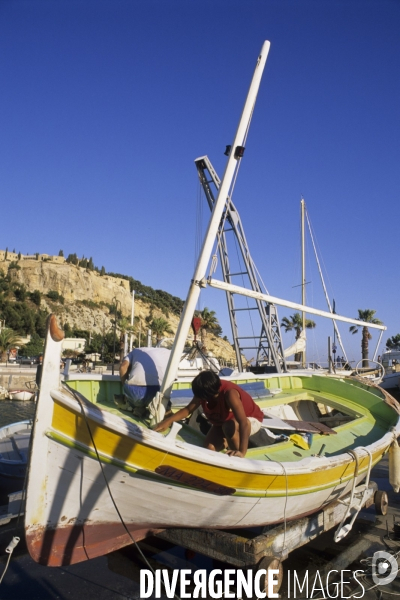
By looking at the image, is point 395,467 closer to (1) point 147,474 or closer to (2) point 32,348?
(1) point 147,474

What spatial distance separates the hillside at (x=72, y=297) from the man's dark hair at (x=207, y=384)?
78.9m

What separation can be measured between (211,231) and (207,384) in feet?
5.89

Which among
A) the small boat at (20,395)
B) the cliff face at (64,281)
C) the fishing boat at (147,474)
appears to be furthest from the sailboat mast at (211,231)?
the cliff face at (64,281)

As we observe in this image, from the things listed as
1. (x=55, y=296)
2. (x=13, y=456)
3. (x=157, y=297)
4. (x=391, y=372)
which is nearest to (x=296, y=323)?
(x=391, y=372)

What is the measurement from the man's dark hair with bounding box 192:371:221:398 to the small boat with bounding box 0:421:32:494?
16.7 feet

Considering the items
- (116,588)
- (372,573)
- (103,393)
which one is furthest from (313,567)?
(103,393)

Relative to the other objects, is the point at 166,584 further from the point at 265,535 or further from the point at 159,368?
the point at 159,368

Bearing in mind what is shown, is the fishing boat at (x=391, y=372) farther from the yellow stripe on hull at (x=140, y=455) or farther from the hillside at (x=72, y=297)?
the hillside at (x=72, y=297)

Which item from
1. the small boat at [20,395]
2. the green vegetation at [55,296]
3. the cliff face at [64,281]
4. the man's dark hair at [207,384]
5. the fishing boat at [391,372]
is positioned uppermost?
the cliff face at [64,281]

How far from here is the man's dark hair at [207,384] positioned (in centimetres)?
505

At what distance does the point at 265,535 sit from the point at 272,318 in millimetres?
14718

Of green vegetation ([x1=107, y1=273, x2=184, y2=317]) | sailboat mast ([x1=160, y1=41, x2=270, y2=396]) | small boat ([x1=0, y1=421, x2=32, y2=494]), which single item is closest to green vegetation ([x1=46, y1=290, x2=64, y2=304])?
green vegetation ([x1=107, y1=273, x2=184, y2=317])

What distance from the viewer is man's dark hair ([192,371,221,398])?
5.05 m

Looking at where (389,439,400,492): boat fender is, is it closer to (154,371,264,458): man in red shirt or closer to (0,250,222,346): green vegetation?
(154,371,264,458): man in red shirt
